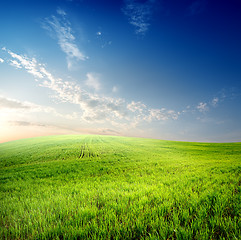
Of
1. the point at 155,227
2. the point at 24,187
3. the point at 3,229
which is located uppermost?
the point at 155,227

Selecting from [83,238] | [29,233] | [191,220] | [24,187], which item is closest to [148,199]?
[191,220]

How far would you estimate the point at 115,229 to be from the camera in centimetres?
252

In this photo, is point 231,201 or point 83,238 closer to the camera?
point 83,238

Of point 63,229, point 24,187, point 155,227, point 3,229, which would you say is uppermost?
point 155,227

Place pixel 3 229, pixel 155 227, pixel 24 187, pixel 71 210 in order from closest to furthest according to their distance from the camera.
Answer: pixel 155 227
pixel 3 229
pixel 71 210
pixel 24 187

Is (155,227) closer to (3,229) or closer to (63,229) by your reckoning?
(63,229)

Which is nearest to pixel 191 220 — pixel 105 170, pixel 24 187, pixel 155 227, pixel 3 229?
pixel 155 227

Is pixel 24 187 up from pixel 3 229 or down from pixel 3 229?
down

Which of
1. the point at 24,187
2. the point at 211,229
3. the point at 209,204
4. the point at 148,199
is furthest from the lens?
the point at 24,187

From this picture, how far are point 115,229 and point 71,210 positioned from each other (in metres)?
1.79

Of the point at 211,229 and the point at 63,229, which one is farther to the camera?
the point at 63,229

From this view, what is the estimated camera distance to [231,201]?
3.40m

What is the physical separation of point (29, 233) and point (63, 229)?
0.87m

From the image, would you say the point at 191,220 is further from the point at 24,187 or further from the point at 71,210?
the point at 24,187
